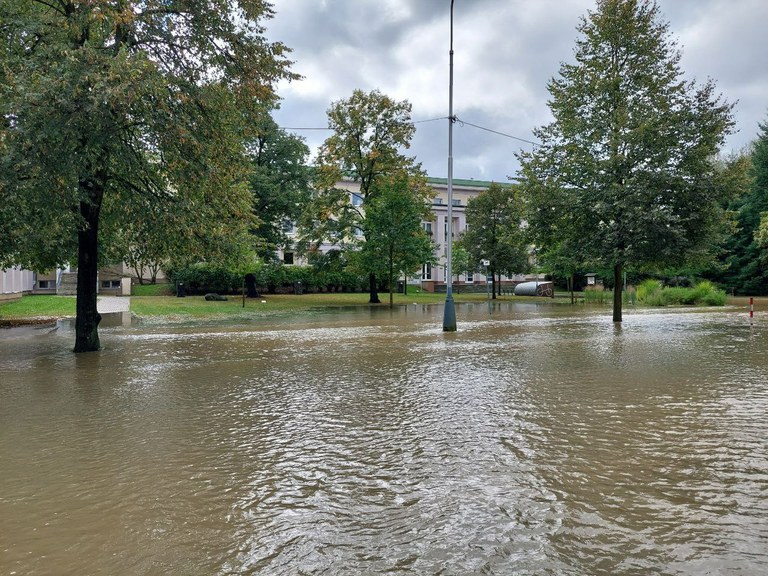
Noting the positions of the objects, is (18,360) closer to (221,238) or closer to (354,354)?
(221,238)

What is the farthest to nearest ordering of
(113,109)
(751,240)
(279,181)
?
(751,240) → (279,181) → (113,109)

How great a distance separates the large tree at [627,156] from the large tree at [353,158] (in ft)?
53.1

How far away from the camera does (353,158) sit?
37031mm

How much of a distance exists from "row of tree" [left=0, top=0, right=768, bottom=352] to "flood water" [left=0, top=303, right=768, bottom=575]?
4078 millimetres

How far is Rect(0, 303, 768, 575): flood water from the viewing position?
3324 mm

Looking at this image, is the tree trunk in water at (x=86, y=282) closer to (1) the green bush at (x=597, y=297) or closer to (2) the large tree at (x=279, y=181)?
(2) the large tree at (x=279, y=181)

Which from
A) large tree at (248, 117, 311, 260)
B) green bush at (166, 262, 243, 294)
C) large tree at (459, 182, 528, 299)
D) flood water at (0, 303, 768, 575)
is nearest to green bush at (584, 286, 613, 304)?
large tree at (459, 182, 528, 299)

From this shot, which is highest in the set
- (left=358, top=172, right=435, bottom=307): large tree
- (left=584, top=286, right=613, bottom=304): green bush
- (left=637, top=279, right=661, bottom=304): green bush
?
(left=358, top=172, right=435, bottom=307): large tree

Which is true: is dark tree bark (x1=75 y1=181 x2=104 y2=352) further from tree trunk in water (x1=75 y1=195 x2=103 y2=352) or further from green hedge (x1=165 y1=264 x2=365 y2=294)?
green hedge (x1=165 y1=264 x2=365 y2=294)

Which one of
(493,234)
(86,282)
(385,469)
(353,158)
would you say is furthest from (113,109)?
(493,234)

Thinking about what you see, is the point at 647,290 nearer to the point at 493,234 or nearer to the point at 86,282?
the point at 493,234

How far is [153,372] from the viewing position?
10.1 m

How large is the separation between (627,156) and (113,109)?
1744cm

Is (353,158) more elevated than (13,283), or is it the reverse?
(353,158)
